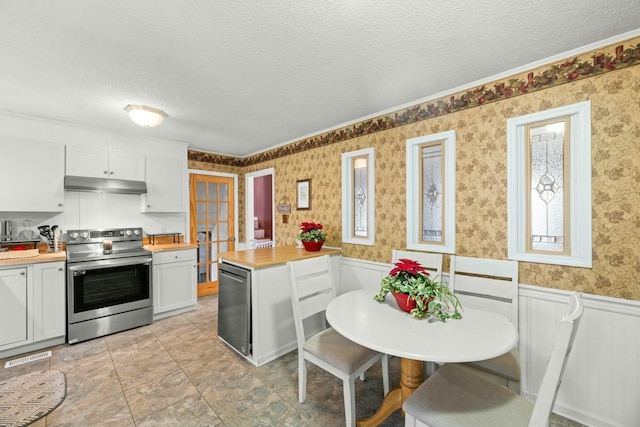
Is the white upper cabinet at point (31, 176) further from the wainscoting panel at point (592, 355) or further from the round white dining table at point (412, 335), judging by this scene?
the wainscoting panel at point (592, 355)

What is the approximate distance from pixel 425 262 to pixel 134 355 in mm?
2895

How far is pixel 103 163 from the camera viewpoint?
345cm

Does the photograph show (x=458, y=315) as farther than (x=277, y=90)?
No

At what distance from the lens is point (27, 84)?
2.30 m

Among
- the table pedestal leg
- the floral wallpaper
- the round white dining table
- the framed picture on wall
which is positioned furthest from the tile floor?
the framed picture on wall

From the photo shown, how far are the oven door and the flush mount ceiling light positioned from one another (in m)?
1.59

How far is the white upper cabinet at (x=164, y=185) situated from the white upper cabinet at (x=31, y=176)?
0.87 metres

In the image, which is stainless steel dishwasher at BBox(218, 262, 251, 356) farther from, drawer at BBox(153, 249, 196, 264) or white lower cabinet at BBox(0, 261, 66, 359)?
white lower cabinet at BBox(0, 261, 66, 359)

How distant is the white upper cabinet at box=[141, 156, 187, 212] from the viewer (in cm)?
380

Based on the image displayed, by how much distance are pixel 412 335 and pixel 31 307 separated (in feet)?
11.6

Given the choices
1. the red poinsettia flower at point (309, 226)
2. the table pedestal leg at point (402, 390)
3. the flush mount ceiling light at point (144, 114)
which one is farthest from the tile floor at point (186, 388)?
the flush mount ceiling light at point (144, 114)

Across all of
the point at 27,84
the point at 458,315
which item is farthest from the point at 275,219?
the point at 458,315

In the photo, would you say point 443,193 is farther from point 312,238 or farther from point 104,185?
point 104,185

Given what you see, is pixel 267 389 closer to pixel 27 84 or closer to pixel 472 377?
pixel 472 377
